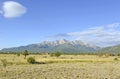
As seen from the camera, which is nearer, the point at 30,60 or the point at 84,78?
the point at 84,78

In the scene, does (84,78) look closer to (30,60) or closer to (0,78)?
(0,78)

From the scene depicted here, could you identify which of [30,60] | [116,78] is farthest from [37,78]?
[30,60]

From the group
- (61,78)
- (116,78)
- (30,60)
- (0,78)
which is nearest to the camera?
(0,78)

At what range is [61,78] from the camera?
136ft

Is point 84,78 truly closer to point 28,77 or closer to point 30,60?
point 28,77

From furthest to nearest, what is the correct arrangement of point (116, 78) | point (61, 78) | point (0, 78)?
point (116, 78)
point (61, 78)
point (0, 78)

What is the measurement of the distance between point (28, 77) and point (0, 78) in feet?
15.3

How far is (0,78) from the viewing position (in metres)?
38.8

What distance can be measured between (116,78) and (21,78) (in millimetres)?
15745

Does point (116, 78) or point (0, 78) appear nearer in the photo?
point (0, 78)

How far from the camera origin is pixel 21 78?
40094 mm

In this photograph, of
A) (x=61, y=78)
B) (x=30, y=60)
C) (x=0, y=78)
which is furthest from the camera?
(x=30, y=60)

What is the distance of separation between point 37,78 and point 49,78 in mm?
1917

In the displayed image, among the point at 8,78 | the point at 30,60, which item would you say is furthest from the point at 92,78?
the point at 30,60
